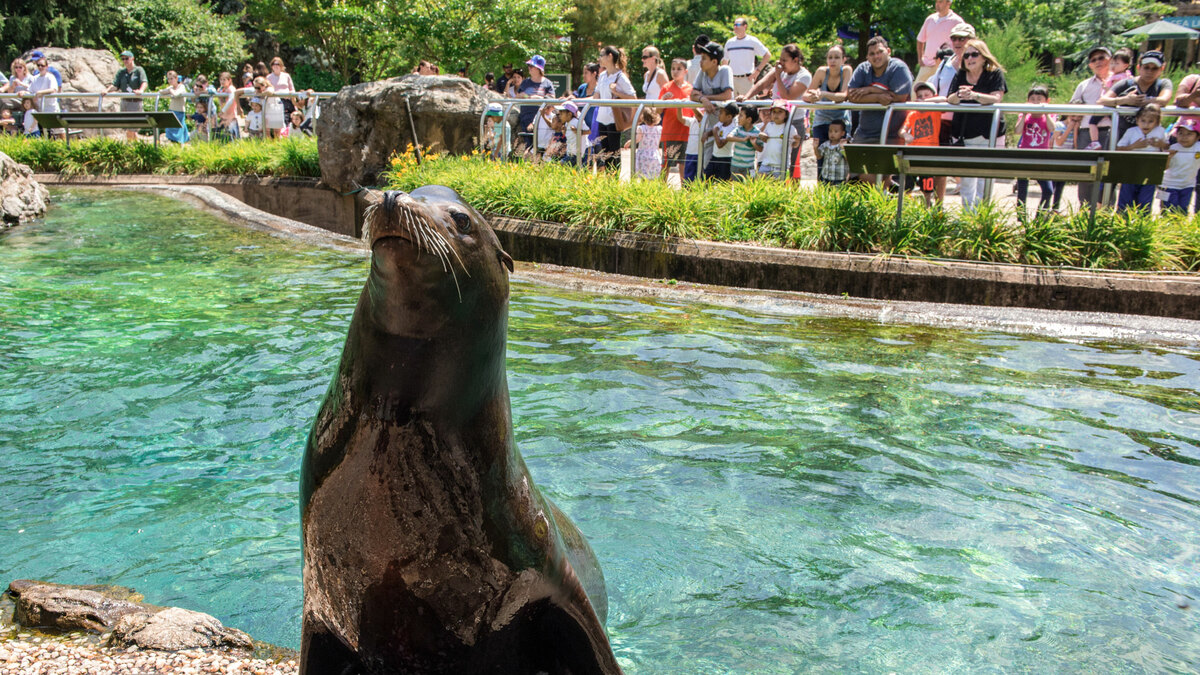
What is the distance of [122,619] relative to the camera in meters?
3.23

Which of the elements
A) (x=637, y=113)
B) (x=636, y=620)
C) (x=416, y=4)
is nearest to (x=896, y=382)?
(x=636, y=620)

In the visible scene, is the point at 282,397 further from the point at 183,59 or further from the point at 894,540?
the point at 183,59

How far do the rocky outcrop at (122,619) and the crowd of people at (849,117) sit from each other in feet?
26.6

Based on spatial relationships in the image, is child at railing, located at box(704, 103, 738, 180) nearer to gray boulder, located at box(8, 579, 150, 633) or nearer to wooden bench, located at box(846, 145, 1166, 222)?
wooden bench, located at box(846, 145, 1166, 222)

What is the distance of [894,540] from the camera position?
454cm

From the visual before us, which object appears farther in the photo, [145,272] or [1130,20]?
[1130,20]

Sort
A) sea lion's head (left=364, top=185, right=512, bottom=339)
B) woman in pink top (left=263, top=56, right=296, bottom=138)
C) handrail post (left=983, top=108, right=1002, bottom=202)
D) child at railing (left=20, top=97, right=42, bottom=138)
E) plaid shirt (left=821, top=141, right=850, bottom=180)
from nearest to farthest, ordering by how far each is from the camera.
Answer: sea lion's head (left=364, top=185, right=512, bottom=339), handrail post (left=983, top=108, right=1002, bottom=202), plaid shirt (left=821, top=141, right=850, bottom=180), woman in pink top (left=263, top=56, right=296, bottom=138), child at railing (left=20, top=97, right=42, bottom=138)

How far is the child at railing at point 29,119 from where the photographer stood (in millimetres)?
21325

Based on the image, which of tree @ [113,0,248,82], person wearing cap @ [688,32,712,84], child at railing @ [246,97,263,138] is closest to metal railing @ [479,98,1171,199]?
person wearing cap @ [688,32,712,84]

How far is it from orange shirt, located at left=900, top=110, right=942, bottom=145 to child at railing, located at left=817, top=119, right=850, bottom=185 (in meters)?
0.68

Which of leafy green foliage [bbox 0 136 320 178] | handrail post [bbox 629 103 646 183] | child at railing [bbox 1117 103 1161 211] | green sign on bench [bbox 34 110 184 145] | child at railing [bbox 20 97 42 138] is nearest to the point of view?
child at railing [bbox 1117 103 1161 211]

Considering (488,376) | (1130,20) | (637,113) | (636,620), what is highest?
(1130,20)

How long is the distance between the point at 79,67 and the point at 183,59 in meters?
6.93

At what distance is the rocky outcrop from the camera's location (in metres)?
3.13
